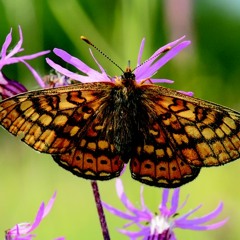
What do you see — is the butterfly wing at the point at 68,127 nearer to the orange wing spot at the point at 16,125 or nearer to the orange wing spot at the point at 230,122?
the orange wing spot at the point at 16,125

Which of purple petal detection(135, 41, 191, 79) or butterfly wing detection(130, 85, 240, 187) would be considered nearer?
butterfly wing detection(130, 85, 240, 187)

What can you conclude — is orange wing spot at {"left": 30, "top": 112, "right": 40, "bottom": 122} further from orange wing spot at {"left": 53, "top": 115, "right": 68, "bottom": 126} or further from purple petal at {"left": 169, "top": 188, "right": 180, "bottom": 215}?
purple petal at {"left": 169, "top": 188, "right": 180, "bottom": 215}

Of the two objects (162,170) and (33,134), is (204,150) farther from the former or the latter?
(33,134)

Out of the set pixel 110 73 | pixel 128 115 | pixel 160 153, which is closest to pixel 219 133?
pixel 160 153

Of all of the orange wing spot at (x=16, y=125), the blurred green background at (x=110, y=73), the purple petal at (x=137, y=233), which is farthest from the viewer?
the blurred green background at (x=110, y=73)

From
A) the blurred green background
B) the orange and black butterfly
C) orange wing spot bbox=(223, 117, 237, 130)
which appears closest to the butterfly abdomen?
the orange and black butterfly

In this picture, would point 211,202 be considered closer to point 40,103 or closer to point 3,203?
point 3,203

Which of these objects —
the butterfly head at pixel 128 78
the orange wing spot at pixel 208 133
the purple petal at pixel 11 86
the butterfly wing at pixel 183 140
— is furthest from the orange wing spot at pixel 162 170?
the purple petal at pixel 11 86
